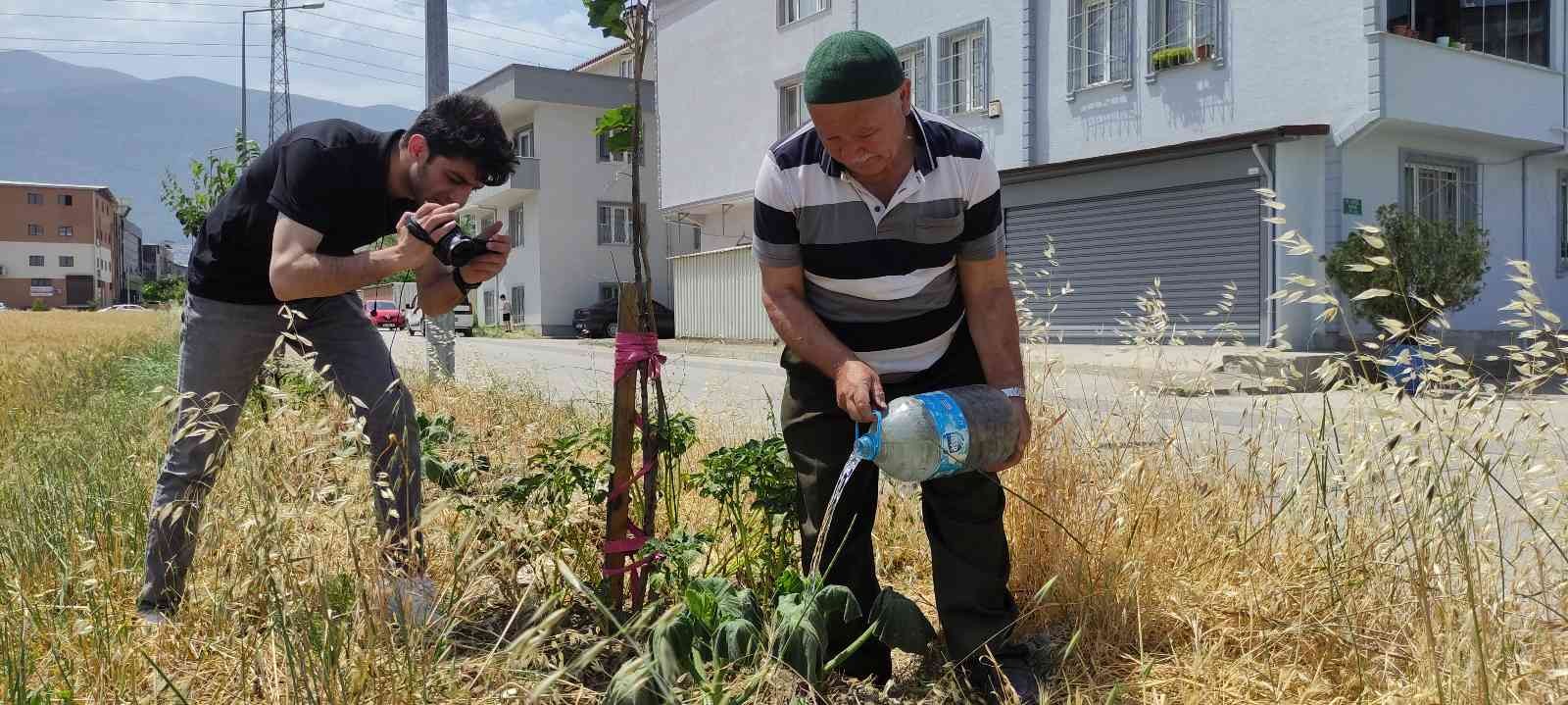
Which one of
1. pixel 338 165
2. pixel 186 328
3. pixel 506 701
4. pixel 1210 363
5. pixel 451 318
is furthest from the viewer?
pixel 451 318

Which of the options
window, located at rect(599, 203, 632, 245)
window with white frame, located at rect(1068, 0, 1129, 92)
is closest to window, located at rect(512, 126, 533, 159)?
window, located at rect(599, 203, 632, 245)

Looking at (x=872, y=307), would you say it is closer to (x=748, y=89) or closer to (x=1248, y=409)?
(x=1248, y=409)

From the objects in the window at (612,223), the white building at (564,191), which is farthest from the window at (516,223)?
the window at (612,223)

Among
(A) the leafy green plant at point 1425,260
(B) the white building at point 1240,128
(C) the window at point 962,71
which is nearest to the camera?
(A) the leafy green plant at point 1425,260

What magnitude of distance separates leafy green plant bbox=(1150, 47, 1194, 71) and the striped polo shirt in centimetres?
1432

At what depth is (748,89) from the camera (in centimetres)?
2400

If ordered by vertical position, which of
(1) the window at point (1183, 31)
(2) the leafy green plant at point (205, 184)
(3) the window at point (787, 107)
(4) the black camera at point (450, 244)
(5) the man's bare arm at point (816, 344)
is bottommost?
(5) the man's bare arm at point (816, 344)

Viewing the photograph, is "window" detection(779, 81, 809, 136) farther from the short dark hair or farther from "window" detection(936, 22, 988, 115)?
the short dark hair

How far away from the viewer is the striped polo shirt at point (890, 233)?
2520mm

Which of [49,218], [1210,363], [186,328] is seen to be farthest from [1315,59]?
[49,218]

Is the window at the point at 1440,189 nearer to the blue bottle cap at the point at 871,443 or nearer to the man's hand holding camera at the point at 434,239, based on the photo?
the blue bottle cap at the point at 871,443

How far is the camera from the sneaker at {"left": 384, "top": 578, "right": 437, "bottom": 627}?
2.16m

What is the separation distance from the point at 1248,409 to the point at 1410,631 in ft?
3.54

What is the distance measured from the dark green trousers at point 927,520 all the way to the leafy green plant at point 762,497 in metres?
0.24
